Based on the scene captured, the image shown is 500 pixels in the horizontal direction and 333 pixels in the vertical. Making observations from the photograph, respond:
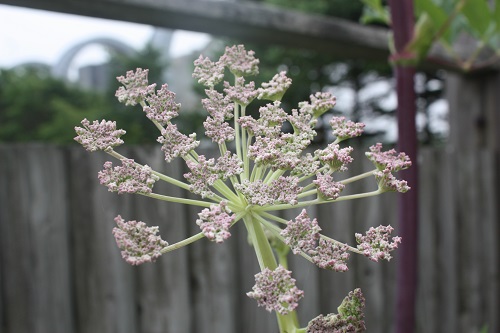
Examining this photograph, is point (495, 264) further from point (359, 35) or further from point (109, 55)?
point (109, 55)

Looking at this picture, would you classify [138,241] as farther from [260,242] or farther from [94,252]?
[94,252]

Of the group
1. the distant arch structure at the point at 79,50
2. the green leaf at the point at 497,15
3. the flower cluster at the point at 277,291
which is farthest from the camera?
the distant arch structure at the point at 79,50

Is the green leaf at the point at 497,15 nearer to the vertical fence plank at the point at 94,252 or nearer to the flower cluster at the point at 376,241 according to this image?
the flower cluster at the point at 376,241

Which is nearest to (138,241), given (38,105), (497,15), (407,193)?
(407,193)

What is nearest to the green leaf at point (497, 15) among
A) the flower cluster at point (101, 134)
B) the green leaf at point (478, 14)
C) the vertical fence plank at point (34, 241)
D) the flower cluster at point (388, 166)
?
the green leaf at point (478, 14)

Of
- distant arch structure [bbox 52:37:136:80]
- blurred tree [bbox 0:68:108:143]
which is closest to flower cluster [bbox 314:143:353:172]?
blurred tree [bbox 0:68:108:143]

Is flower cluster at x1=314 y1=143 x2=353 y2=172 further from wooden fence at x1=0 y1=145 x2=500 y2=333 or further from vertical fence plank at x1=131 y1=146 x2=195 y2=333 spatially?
vertical fence plank at x1=131 y1=146 x2=195 y2=333

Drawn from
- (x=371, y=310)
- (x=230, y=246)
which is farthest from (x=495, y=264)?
(x=230, y=246)
